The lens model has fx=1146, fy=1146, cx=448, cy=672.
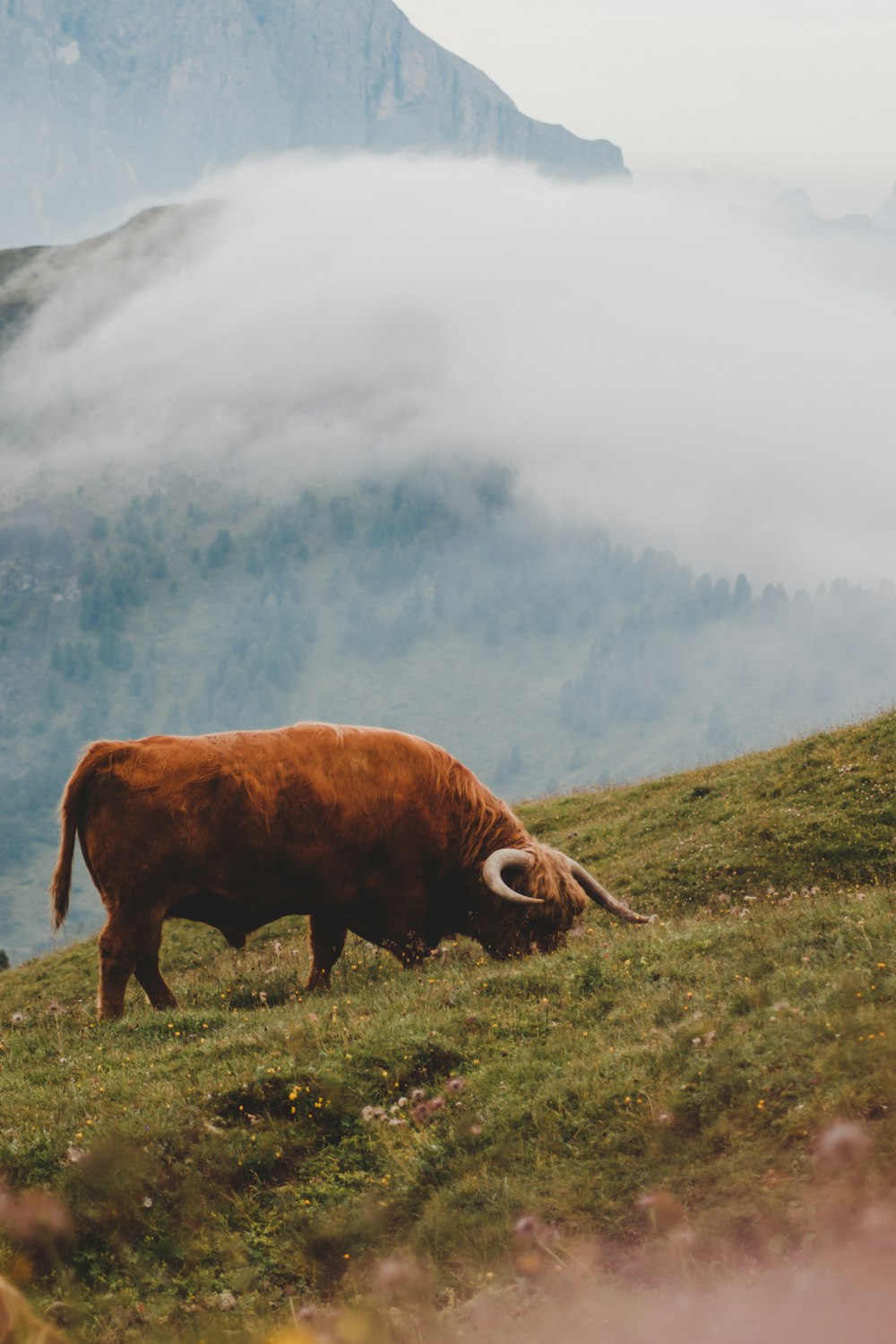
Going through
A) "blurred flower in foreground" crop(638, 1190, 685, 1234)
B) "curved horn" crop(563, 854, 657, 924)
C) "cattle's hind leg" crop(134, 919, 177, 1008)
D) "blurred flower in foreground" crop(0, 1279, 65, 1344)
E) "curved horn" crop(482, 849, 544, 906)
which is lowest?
"cattle's hind leg" crop(134, 919, 177, 1008)

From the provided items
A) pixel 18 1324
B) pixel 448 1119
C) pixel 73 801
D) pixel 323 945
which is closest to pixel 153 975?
pixel 323 945

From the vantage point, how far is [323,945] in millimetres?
14719

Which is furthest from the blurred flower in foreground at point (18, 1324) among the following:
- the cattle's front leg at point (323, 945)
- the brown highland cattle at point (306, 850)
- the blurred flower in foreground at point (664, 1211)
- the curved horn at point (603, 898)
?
the curved horn at point (603, 898)

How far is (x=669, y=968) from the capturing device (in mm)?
11180

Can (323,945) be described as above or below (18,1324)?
below

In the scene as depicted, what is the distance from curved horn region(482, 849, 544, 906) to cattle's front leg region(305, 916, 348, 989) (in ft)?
6.60

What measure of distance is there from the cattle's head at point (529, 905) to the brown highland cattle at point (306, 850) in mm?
20

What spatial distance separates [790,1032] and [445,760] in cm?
736

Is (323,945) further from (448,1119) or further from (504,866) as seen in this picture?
(448,1119)

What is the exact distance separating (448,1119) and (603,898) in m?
6.78

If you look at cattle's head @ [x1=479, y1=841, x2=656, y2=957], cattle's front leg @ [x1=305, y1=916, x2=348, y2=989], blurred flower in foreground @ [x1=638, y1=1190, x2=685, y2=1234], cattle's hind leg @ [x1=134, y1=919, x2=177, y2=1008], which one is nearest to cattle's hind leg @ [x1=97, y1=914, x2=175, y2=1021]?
cattle's hind leg @ [x1=134, y1=919, x2=177, y2=1008]

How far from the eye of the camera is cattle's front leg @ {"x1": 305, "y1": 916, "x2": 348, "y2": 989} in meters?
14.5

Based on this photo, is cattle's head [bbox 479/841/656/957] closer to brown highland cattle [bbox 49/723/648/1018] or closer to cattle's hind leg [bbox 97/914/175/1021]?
brown highland cattle [bbox 49/723/648/1018]

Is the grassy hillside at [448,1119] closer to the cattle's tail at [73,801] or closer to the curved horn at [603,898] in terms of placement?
the curved horn at [603,898]
